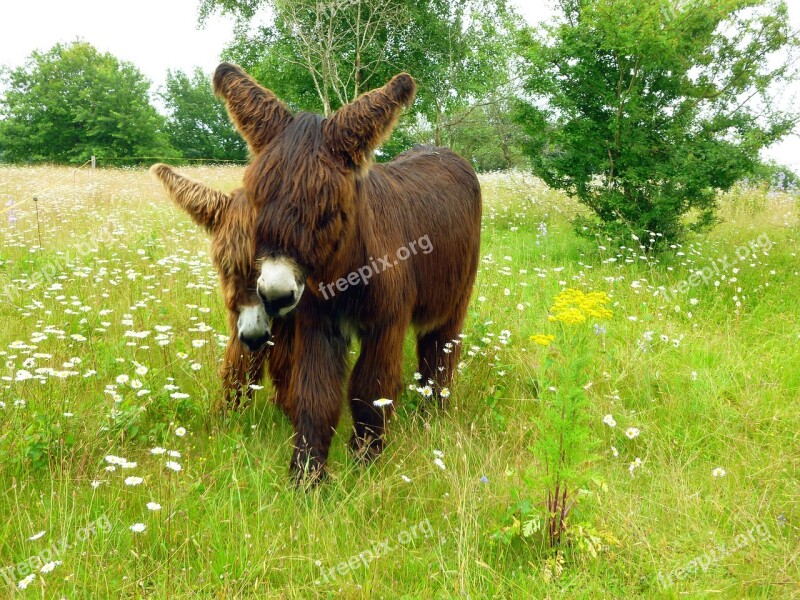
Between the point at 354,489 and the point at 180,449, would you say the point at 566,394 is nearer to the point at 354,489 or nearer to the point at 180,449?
the point at 354,489

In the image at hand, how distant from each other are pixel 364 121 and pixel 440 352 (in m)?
1.86

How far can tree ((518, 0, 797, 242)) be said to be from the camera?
577cm

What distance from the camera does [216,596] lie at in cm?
174

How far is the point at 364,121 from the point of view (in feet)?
6.71

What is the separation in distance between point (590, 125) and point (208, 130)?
41.0m

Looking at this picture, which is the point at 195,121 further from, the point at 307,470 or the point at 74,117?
the point at 307,470

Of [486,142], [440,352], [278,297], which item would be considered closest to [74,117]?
[486,142]

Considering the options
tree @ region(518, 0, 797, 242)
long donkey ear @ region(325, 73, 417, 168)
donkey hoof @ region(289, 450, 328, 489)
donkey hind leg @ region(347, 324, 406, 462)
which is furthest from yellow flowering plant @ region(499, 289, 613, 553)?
tree @ region(518, 0, 797, 242)

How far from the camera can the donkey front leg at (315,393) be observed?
2.34 meters

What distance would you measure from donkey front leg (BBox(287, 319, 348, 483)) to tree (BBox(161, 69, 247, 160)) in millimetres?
40371


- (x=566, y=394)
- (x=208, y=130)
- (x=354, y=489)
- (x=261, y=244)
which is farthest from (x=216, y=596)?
(x=208, y=130)

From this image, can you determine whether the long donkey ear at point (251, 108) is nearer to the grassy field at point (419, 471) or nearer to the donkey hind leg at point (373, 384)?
the donkey hind leg at point (373, 384)

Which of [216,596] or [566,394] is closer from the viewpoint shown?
[216,596]

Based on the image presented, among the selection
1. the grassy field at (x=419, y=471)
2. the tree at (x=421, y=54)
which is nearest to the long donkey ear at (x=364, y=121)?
the grassy field at (x=419, y=471)
